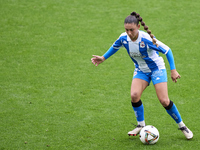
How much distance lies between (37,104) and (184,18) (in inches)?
276

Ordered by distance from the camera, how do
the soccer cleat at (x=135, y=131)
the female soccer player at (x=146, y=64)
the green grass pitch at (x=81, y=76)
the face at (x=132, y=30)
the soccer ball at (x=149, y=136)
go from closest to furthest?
the face at (x=132, y=30), the female soccer player at (x=146, y=64), the soccer ball at (x=149, y=136), the soccer cleat at (x=135, y=131), the green grass pitch at (x=81, y=76)

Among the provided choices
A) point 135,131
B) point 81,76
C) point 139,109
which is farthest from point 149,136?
point 81,76

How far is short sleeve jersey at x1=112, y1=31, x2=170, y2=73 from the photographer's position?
5.65m

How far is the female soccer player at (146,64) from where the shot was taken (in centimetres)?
558

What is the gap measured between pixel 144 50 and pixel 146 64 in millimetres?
318

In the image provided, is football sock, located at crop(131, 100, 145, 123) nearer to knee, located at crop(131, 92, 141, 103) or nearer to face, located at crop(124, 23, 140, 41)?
knee, located at crop(131, 92, 141, 103)

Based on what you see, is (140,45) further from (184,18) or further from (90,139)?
(184,18)

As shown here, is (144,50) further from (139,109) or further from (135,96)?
(139,109)

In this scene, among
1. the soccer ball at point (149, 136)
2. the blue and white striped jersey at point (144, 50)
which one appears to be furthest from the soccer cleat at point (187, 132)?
the blue and white striped jersey at point (144, 50)

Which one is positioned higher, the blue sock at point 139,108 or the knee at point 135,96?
the knee at point 135,96


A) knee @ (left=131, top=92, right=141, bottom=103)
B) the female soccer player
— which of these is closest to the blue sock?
the female soccer player

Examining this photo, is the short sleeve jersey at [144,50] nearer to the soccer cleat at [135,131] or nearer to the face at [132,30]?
the face at [132,30]

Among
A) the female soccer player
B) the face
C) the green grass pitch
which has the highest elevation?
the face

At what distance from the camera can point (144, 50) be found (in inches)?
226
